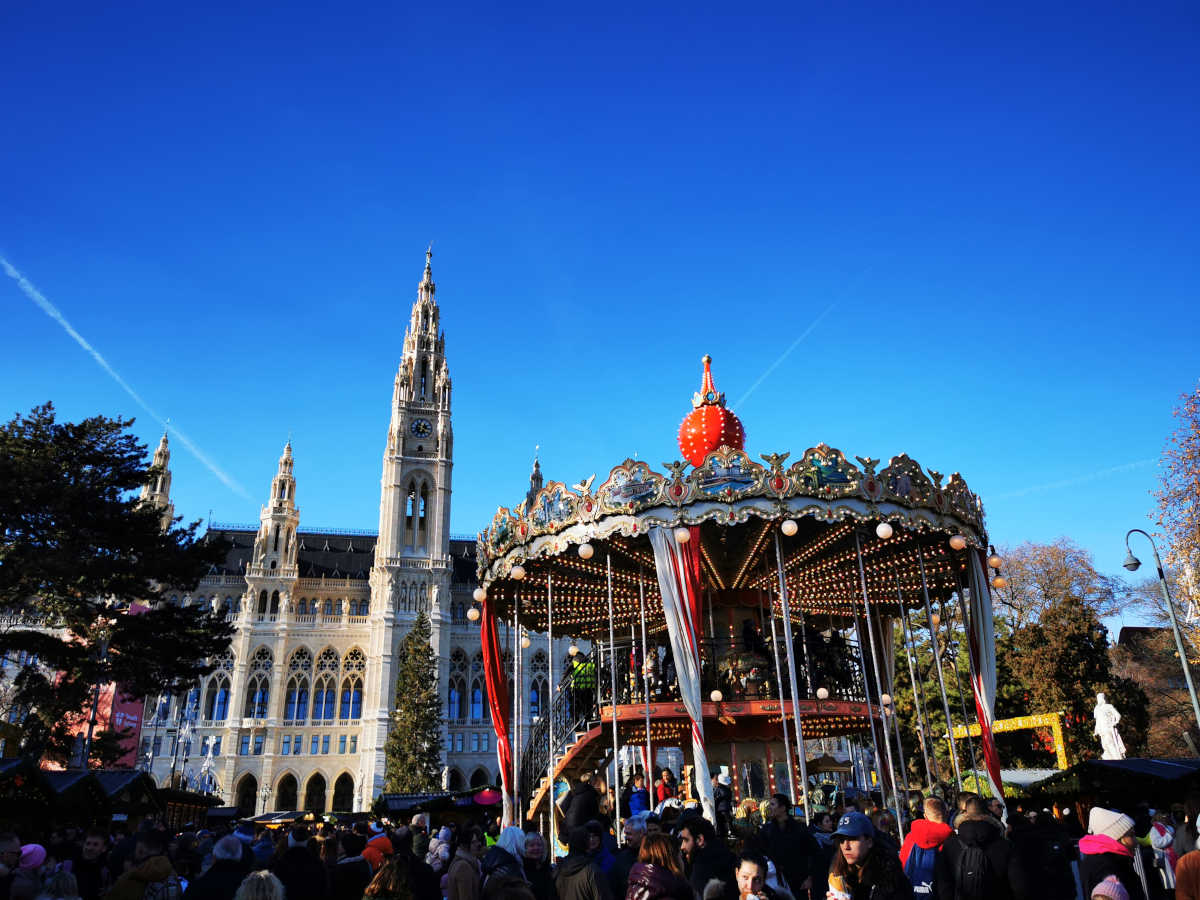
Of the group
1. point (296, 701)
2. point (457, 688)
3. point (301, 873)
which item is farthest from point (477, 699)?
point (301, 873)

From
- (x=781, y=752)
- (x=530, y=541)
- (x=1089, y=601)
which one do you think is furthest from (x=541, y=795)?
(x=1089, y=601)

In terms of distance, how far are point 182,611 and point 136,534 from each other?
10.2 feet

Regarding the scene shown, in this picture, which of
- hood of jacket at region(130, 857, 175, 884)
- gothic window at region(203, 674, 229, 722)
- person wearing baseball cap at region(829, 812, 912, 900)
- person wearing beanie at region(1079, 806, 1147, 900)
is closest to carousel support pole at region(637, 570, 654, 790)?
person wearing baseball cap at region(829, 812, 912, 900)

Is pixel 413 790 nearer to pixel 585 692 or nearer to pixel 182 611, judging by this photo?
pixel 182 611

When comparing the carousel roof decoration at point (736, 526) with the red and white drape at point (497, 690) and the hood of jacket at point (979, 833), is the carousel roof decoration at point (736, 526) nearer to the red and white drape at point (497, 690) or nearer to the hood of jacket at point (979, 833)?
the red and white drape at point (497, 690)

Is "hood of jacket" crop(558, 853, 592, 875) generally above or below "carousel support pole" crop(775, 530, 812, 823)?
below

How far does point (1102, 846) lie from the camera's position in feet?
17.2

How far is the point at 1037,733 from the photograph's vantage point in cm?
2811

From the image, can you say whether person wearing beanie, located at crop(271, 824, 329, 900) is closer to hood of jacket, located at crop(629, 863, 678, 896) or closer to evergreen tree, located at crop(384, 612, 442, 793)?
hood of jacket, located at crop(629, 863, 678, 896)

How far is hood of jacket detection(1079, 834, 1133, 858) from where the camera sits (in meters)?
5.21

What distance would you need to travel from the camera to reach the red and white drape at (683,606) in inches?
503

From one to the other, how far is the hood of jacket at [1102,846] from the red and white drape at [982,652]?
914 centimetres

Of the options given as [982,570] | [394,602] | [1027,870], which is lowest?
[1027,870]

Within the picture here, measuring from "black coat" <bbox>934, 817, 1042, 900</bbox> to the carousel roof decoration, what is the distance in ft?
25.2
